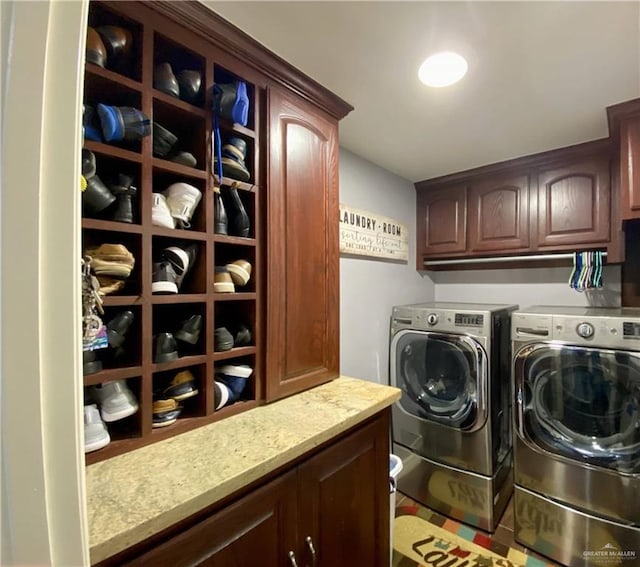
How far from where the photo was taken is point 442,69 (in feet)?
4.00

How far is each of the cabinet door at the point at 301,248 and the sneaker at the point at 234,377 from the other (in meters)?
0.09

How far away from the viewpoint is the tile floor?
1.70 meters

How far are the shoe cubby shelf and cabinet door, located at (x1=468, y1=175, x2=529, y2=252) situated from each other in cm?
177

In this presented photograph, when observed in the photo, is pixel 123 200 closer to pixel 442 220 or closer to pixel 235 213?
pixel 235 213

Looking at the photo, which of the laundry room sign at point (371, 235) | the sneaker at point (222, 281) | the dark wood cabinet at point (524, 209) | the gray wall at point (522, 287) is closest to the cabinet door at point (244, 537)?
the sneaker at point (222, 281)

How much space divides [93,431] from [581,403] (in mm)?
2014

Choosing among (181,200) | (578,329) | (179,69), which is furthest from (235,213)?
(578,329)

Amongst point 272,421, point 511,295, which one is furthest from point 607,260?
point 272,421

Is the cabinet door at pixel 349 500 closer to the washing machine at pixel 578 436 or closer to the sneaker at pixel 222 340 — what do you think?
the sneaker at pixel 222 340

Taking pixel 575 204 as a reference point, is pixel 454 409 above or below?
below

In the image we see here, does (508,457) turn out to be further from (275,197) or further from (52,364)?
(52,364)

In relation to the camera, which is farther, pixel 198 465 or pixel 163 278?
pixel 163 278

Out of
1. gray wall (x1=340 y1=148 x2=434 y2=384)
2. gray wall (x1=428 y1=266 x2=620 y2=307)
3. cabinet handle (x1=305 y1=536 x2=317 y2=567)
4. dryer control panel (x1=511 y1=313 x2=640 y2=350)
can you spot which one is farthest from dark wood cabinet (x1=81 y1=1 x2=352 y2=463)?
gray wall (x1=428 y1=266 x2=620 y2=307)

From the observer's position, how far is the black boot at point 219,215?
3.40ft
